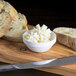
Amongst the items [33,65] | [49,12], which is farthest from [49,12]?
[33,65]

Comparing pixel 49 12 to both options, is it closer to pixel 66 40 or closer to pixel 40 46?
pixel 66 40

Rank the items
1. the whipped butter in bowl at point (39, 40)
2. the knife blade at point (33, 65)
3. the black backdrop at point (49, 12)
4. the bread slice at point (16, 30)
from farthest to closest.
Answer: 1. the black backdrop at point (49, 12)
2. the bread slice at point (16, 30)
3. the whipped butter in bowl at point (39, 40)
4. the knife blade at point (33, 65)

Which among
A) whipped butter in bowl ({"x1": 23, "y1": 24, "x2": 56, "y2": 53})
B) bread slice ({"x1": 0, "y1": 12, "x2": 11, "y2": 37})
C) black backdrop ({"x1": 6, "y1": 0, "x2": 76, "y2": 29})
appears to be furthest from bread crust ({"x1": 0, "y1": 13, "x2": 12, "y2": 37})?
black backdrop ({"x1": 6, "y1": 0, "x2": 76, "y2": 29})

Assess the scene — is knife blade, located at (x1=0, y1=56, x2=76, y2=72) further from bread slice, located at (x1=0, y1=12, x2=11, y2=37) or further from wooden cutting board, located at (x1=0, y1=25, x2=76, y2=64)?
bread slice, located at (x1=0, y1=12, x2=11, y2=37)

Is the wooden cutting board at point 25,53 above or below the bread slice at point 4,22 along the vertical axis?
below

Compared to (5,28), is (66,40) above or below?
below

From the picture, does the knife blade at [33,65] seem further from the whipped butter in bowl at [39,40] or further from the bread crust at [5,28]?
the bread crust at [5,28]

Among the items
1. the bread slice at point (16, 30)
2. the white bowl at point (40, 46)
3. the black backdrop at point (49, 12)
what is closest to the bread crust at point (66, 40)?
the white bowl at point (40, 46)
